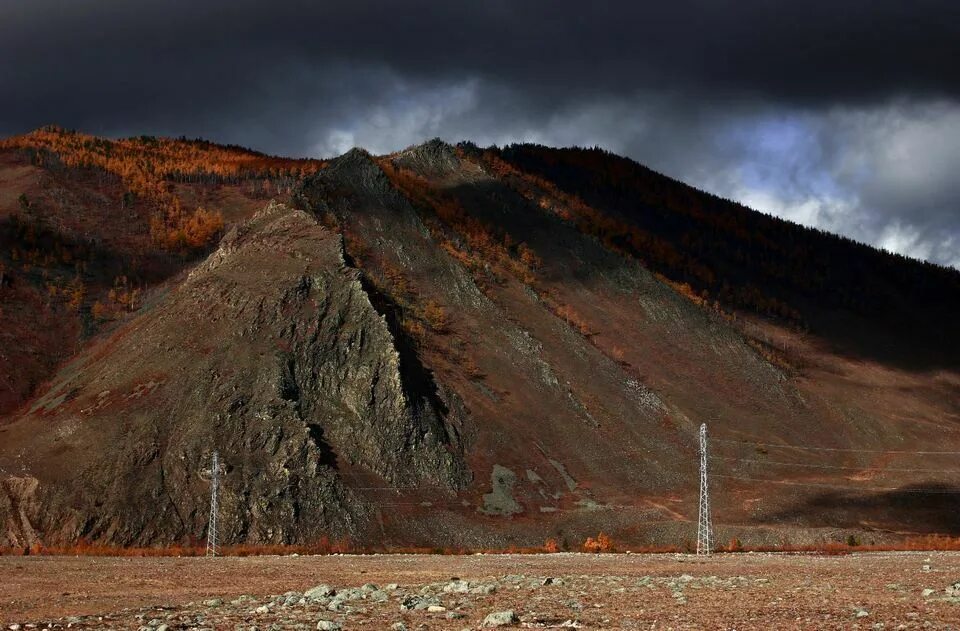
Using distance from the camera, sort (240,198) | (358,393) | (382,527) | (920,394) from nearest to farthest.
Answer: (382,527)
(358,393)
(240,198)
(920,394)

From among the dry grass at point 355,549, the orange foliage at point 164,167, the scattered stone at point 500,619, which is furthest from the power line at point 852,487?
the scattered stone at point 500,619

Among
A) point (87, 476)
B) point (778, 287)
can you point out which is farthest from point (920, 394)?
point (87, 476)

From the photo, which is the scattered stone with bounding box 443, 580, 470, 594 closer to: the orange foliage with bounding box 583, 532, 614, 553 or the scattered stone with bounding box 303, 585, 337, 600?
the scattered stone with bounding box 303, 585, 337, 600

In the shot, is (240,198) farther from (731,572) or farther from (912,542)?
(731,572)

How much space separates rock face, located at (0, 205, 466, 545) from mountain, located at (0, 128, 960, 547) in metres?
0.20

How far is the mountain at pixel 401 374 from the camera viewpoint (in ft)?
205

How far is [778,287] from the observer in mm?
162500

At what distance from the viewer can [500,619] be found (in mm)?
16672

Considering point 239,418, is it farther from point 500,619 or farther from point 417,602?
point 500,619

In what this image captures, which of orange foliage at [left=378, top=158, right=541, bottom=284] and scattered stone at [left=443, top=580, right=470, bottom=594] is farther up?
orange foliage at [left=378, top=158, right=541, bottom=284]

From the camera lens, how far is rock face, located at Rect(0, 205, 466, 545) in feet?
191

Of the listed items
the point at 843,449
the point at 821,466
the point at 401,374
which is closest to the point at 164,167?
the point at 401,374

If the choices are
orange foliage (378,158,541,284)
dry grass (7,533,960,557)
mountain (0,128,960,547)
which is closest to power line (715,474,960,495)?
mountain (0,128,960,547)

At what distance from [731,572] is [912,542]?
120 feet
